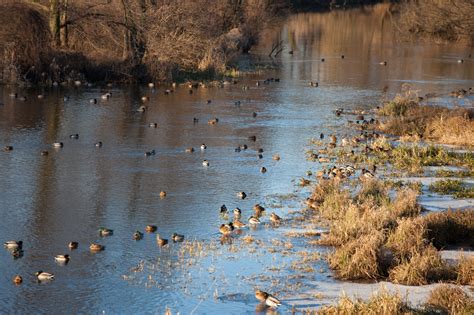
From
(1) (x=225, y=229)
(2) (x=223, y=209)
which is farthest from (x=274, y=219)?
(1) (x=225, y=229)

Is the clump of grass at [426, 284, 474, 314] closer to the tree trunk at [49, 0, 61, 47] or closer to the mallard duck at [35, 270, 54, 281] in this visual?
the mallard duck at [35, 270, 54, 281]

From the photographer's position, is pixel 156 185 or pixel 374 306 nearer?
pixel 374 306

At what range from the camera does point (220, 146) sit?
2206 cm

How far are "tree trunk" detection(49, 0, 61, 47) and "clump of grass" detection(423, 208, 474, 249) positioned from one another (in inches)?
908

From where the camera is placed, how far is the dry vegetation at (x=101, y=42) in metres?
32.0

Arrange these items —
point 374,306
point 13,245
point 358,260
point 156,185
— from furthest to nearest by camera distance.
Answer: point 156,185
point 13,245
point 358,260
point 374,306

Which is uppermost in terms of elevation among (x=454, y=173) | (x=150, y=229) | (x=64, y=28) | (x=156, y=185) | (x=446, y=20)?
(x=446, y=20)

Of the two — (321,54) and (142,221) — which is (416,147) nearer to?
(142,221)

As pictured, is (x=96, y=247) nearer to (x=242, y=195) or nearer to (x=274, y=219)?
(x=274, y=219)

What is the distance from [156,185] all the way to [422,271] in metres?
7.30

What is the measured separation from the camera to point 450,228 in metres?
14.2

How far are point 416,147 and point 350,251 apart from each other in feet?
30.6

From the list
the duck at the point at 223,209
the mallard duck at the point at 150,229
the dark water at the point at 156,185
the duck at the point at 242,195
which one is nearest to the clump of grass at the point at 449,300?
the dark water at the point at 156,185

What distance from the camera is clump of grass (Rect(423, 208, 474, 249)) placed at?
14.0 meters
